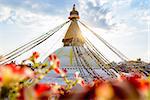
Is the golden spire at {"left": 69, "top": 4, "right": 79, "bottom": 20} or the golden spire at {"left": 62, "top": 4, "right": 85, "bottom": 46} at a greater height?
the golden spire at {"left": 69, "top": 4, "right": 79, "bottom": 20}

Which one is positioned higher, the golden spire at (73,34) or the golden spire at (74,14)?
the golden spire at (74,14)

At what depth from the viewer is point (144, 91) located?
50 centimetres

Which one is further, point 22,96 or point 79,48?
point 79,48

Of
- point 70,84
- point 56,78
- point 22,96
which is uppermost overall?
point 22,96

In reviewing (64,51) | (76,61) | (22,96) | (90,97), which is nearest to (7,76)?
(22,96)

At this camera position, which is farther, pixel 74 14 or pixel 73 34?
pixel 73 34

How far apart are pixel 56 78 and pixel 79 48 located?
9.20 feet

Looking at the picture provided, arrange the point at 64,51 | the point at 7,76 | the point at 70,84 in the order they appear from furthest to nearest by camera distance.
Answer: the point at 64,51 < the point at 70,84 < the point at 7,76

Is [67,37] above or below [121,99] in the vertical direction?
below

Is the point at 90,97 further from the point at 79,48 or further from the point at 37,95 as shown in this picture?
the point at 79,48

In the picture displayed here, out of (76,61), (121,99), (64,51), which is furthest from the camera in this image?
(64,51)

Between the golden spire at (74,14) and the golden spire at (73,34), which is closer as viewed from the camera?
the golden spire at (74,14)

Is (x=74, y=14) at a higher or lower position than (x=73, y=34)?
higher

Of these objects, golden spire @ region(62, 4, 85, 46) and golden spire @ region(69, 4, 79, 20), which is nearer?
golden spire @ region(69, 4, 79, 20)
